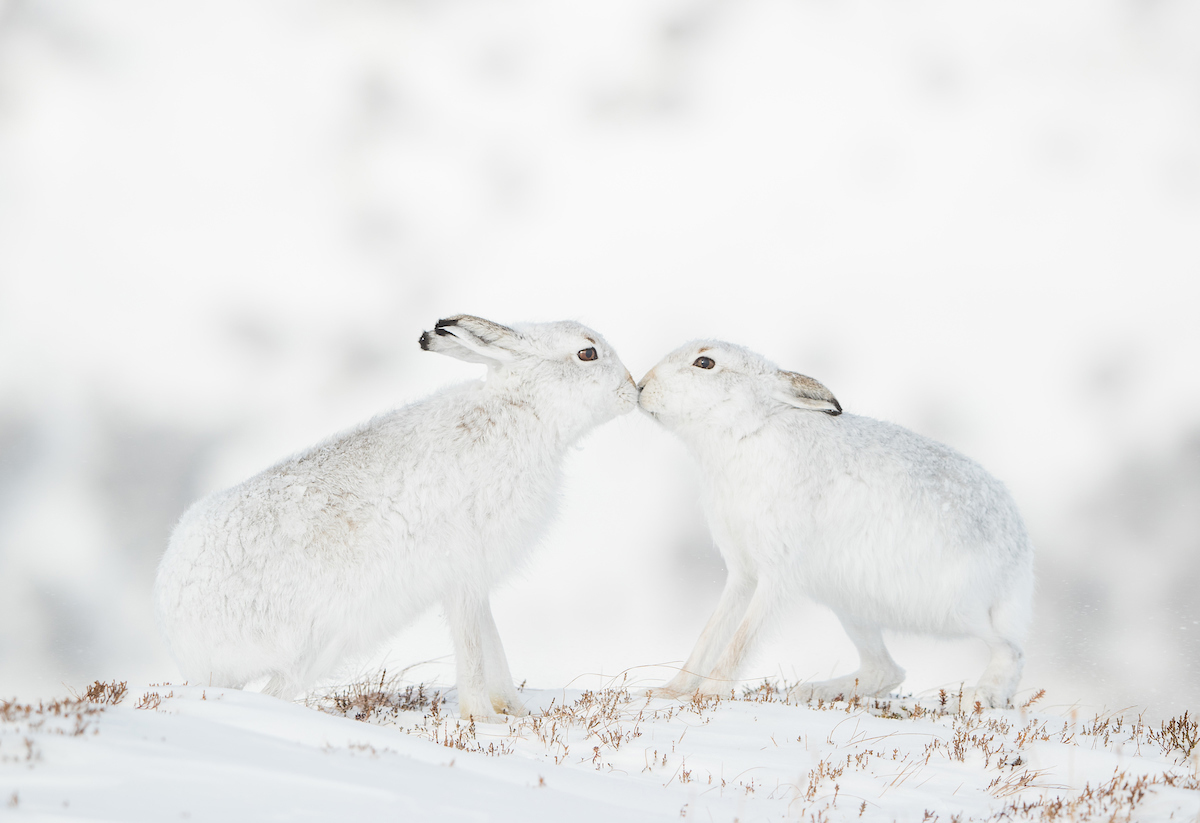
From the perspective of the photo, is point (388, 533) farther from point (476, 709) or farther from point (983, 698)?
point (983, 698)

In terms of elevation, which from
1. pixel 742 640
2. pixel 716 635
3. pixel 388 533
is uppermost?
pixel 388 533

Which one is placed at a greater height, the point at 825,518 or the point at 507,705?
the point at 825,518

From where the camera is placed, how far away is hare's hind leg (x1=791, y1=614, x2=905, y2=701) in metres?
8.64

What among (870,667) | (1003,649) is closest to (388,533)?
(870,667)

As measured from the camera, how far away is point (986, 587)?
26.3 ft

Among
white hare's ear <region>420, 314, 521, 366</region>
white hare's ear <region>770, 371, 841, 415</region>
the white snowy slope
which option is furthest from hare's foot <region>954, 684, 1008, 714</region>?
white hare's ear <region>420, 314, 521, 366</region>

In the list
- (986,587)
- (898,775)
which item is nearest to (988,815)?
(898,775)

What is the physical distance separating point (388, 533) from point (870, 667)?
472 centimetres

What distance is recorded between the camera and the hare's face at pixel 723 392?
7918 mm

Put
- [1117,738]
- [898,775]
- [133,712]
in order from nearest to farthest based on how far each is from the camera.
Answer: [133,712] < [898,775] < [1117,738]

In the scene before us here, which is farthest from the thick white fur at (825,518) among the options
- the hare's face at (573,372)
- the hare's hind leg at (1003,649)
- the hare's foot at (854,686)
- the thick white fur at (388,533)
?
the thick white fur at (388,533)

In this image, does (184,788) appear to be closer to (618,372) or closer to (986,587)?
(618,372)

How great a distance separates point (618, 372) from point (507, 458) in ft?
4.16

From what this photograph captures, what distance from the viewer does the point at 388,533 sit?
21.1 feet
